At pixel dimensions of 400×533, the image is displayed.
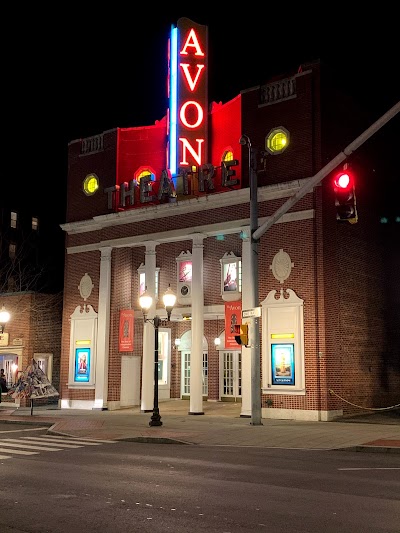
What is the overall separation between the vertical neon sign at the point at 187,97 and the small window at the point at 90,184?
503cm

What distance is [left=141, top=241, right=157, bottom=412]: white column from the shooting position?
93.6ft

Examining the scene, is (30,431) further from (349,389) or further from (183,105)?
(183,105)

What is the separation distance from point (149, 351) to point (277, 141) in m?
10.4

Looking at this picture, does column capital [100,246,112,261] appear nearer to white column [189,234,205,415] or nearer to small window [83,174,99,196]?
small window [83,174,99,196]

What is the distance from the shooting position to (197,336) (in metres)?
27.2

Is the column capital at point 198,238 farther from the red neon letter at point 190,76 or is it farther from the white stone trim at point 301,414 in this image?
the white stone trim at point 301,414

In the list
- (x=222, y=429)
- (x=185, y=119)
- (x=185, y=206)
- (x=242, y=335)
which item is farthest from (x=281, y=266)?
(x=185, y=119)

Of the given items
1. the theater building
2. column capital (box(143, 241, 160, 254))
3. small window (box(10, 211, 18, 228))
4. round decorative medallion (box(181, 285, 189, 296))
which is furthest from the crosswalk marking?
small window (box(10, 211, 18, 228))

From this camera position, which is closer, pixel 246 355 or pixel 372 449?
pixel 372 449

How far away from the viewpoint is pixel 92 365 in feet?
100

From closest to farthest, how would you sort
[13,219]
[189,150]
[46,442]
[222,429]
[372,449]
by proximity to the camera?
[372,449] < [46,442] < [222,429] < [189,150] < [13,219]

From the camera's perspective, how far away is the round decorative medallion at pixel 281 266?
25.1 metres

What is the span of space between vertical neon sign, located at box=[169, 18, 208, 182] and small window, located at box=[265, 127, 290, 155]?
10.9 ft

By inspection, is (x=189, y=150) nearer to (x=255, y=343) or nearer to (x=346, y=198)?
(x=255, y=343)
